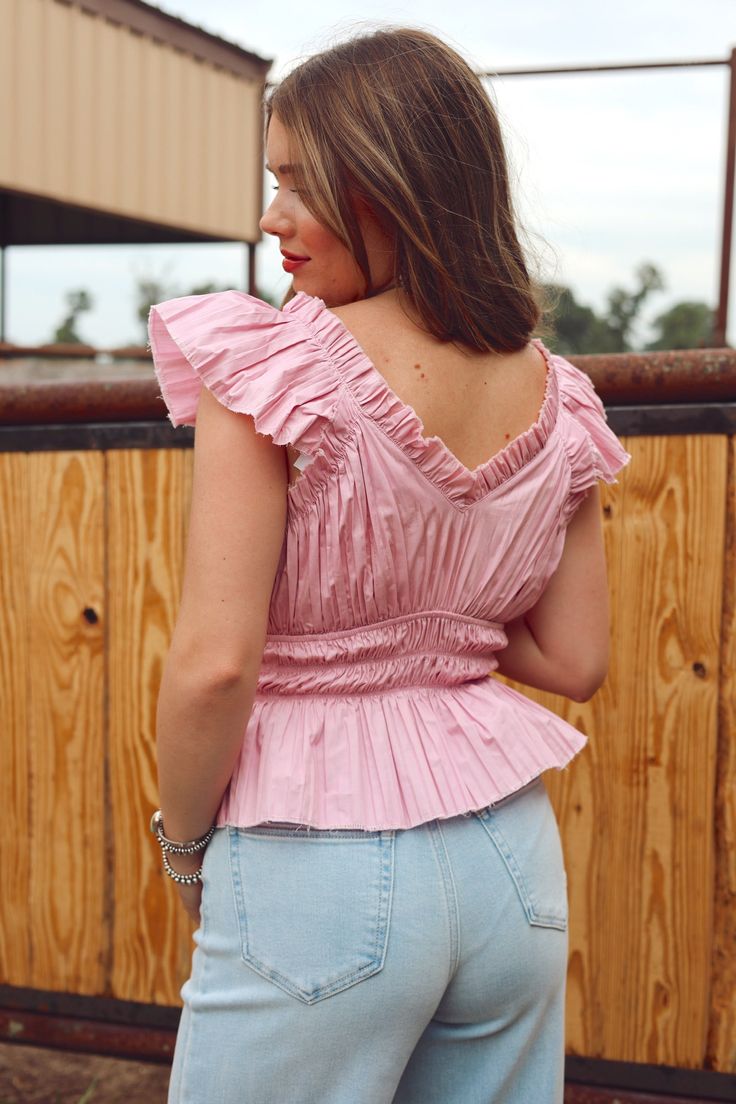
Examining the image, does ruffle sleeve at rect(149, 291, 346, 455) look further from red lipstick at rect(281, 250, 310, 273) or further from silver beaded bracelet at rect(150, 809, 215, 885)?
silver beaded bracelet at rect(150, 809, 215, 885)

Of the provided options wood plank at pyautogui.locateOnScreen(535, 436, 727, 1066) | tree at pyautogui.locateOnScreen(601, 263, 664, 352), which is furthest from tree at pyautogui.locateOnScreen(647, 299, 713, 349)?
wood plank at pyautogui.locateOnScreen(535, 436, 727, 1066)

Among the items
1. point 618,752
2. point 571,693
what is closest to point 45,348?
point 618,752

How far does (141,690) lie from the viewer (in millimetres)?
2240

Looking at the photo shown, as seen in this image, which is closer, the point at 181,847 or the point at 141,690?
the point at 181,847

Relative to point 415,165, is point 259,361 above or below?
below

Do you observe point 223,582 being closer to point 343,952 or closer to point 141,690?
point 343,952

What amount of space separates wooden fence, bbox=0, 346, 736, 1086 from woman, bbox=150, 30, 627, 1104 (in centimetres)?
87

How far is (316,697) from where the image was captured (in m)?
1.09

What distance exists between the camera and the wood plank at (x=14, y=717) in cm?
230

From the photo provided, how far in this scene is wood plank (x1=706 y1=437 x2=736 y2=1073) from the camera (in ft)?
6.43

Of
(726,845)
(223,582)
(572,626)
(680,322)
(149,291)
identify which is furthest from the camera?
(680,322)

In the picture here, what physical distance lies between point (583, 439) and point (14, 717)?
1545mm

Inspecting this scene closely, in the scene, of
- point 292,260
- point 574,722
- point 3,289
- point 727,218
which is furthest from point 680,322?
point 292,260

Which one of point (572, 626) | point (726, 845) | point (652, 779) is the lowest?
point (726, 845)
